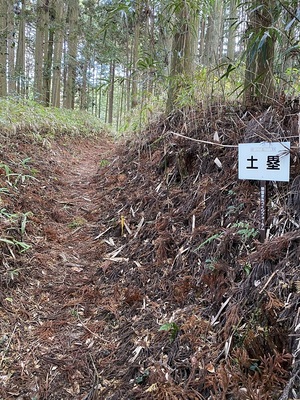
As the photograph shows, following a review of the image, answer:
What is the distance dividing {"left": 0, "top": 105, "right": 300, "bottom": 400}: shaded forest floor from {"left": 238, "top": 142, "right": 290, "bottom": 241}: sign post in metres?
0.11

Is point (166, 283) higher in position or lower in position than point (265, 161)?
lower

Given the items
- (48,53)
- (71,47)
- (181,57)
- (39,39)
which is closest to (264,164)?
(181,57)

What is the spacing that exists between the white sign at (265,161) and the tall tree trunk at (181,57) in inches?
84.0

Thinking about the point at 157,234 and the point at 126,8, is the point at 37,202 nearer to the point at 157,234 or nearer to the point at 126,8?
the point at 157,234

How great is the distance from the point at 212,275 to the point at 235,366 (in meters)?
0.66

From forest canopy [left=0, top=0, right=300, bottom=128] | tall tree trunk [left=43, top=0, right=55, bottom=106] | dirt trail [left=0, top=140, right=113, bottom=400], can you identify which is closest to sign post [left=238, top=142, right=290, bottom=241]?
forest canopy [left=0, top=0, right=300, bottom=128]

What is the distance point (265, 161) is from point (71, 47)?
510 inches

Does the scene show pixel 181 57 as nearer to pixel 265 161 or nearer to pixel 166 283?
pixel 265 161

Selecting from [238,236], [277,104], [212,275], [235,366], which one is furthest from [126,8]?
[235,366]

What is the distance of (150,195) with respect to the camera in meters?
3.50

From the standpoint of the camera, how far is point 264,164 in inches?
84.1

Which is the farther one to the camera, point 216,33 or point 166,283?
point 216,33

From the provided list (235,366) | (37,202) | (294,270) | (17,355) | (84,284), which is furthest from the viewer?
(37,202)

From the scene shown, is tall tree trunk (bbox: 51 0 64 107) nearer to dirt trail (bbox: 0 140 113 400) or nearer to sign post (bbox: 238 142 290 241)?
dirt trail (bbox: 0 140 113 400)
